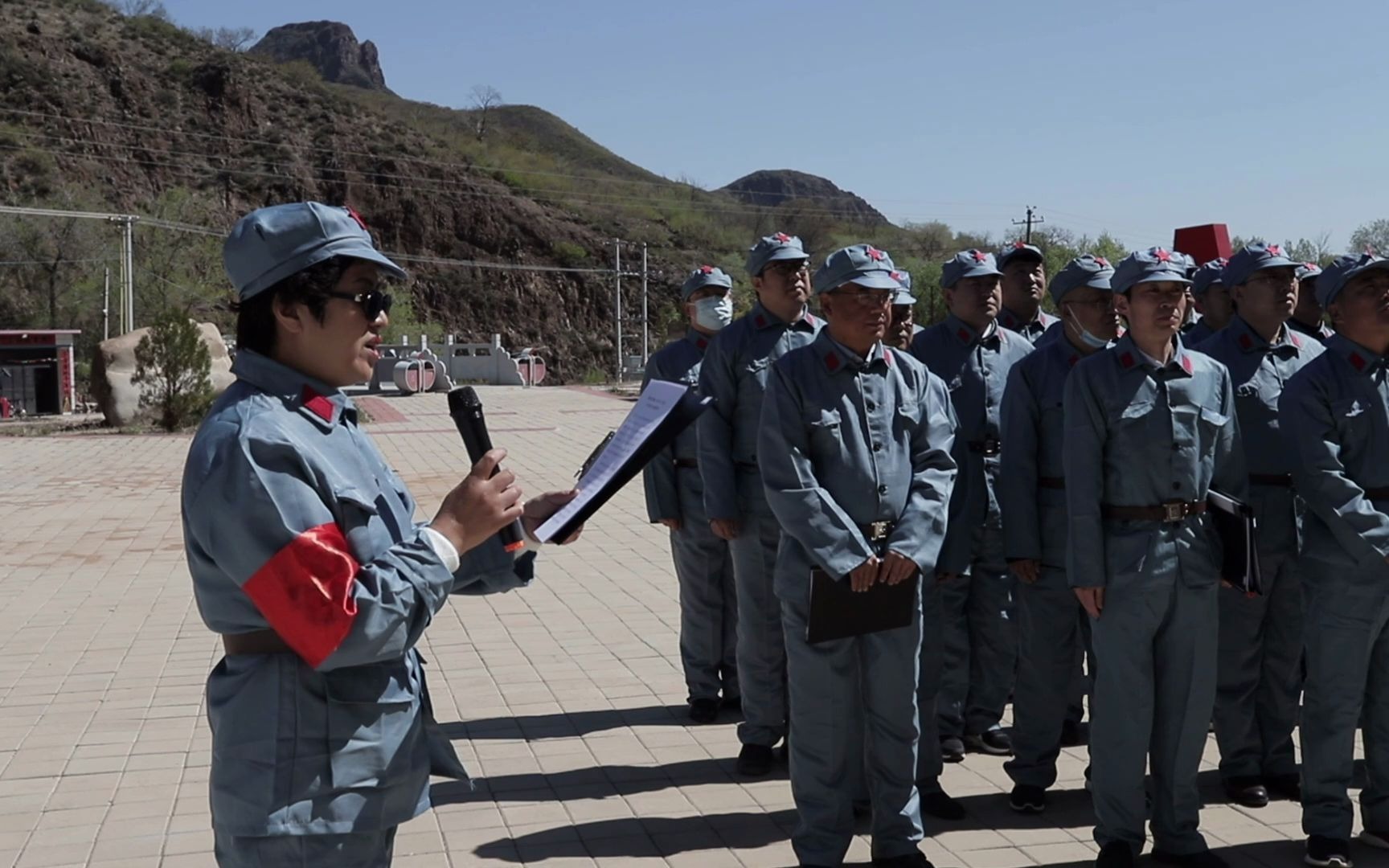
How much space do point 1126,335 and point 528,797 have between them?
9.52ft

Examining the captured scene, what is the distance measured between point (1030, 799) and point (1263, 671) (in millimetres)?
1154

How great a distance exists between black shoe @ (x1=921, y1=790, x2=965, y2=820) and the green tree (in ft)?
73.0

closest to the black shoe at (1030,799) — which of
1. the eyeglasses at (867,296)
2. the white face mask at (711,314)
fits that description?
the eyeglasses at (867,296)

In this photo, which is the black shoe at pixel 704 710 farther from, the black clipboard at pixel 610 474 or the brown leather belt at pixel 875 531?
the black clipboard at pixel 610 474

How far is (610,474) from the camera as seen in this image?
2760mm

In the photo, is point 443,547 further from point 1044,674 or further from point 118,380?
point 118,380

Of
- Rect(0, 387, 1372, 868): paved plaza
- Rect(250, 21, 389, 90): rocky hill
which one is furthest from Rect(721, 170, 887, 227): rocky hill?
Rect(0, 387, 1372, 868): paved plaza

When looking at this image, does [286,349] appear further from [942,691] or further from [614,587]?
[614,587]

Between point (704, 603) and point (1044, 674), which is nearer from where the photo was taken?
point (1044, 674)

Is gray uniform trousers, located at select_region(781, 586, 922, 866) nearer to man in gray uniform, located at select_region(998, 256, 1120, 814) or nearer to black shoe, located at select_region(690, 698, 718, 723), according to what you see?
man in gray uniform, located at select_region(998, 256, 1120, 814)

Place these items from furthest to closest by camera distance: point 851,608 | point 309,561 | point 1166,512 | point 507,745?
1. point 507,745
2. point 1166,512
3. point 851,608
4. point 309,561

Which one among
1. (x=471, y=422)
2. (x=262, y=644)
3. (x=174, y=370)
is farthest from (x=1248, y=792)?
(x=174, y=370)

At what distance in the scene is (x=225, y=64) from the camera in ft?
265

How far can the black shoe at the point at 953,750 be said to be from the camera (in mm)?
5715
